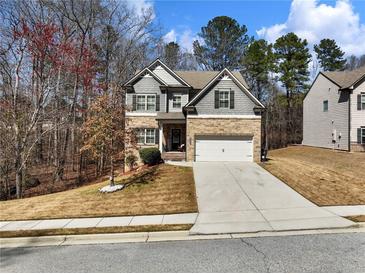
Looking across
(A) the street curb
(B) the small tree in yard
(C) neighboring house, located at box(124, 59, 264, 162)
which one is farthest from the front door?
(A) the street curb

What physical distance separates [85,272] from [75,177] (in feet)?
70.8

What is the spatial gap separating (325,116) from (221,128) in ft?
53.3

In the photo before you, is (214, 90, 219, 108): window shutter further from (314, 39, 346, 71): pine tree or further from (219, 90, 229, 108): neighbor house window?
(314, 39, 346, 71): pine tree

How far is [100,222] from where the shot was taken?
362 inches

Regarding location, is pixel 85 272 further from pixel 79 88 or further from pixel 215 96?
pixel 79 88

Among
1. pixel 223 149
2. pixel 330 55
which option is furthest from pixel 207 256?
pixel 330 55

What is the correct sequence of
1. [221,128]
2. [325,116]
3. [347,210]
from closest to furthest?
[347,210]
[221,128]
[325,116]

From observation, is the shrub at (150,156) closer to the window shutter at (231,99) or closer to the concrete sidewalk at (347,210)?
the window shutter at (231,99)

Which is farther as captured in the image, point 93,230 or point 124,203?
point 124,203

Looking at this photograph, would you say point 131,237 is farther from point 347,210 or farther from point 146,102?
point 146,102

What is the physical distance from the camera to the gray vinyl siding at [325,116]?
88.0ft

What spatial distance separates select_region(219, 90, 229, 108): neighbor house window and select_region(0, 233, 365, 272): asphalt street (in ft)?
45.6

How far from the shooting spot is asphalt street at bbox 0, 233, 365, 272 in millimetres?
5629

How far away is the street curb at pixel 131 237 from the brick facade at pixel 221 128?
481 inches
